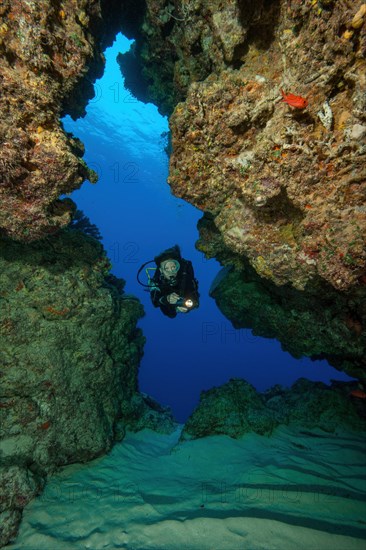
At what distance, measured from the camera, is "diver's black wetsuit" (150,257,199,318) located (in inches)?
241

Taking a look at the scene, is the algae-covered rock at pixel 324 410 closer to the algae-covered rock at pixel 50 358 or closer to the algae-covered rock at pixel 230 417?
the algae-covered rock at pixel 230 417

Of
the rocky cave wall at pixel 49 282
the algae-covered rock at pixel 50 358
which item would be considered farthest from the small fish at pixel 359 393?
the algae-covered rock at pixel 50 358

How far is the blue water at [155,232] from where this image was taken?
35562 millimetres

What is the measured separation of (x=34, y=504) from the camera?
173 inches

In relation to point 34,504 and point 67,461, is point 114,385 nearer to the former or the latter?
point 67,461

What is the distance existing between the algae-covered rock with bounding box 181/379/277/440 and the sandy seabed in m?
0.21

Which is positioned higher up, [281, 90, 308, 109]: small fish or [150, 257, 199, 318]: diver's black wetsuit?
[281, 90, 308, 109]: small fish

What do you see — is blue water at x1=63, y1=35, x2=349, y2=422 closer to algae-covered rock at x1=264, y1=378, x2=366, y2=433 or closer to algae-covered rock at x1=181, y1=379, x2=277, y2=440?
algae-covered rock at x1=181, y1=379, x2=277, y2=440

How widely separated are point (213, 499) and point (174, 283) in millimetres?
3624

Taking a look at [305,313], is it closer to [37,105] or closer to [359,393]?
[359,393]

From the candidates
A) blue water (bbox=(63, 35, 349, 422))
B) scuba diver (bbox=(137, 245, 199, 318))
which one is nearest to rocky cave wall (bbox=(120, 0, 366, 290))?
scuba diver (bbox=(137, 245, 199, 318))

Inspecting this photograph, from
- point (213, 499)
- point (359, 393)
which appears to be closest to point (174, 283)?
point (213, 499)

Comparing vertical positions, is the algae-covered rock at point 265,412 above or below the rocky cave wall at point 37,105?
below

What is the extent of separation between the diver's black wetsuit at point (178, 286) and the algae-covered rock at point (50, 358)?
1.07 metres
